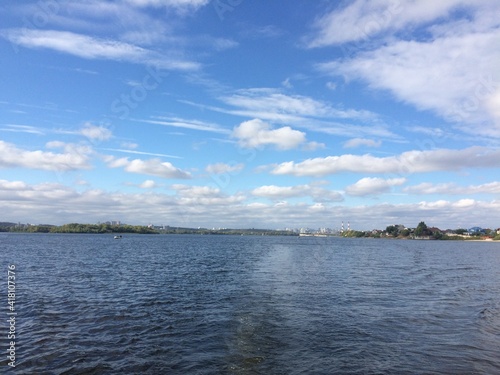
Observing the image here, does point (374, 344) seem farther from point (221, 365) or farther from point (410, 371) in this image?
point (221, 365)

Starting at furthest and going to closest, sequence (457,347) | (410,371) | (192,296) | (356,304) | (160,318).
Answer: (192,296), (356,304), (160,318), (457,347), (410,371)

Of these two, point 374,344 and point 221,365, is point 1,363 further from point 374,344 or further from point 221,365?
point 374,344

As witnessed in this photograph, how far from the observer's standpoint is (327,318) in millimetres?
27203

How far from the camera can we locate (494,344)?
22297mm

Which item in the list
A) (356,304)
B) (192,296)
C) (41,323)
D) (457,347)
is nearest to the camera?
(457,347)

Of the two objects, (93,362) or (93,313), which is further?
(93,313)

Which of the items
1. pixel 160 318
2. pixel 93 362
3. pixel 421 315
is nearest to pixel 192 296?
pixel 160 318

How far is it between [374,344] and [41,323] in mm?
22638

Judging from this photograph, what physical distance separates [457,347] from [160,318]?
803 inches

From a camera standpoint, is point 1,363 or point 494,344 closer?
point 1,363

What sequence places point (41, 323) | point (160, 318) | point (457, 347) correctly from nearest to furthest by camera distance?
point (457, 347)
point (41, 323)
point (160, 318)

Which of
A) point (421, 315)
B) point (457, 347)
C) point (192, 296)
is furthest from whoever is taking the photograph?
point (192, 296)

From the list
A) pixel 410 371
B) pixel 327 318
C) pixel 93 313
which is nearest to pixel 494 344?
pixel 410 371

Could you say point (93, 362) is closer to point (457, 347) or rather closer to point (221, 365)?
point (221, 365)
